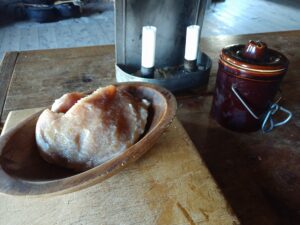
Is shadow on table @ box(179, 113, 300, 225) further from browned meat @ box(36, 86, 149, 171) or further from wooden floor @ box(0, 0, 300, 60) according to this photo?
wooden floor @ box(0, 0, 300, 60)

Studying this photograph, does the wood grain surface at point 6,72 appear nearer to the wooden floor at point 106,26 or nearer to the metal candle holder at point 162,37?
the metal candle holder at point 162,37

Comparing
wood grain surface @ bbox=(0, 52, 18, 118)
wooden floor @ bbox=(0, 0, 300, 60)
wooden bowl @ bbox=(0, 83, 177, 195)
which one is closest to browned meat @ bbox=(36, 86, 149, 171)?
wooden bowl @ bbox=(0, 83, 177, 195)

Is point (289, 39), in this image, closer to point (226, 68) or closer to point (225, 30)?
point (226, 68)

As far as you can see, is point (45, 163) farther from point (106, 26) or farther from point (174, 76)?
point (106, 26)

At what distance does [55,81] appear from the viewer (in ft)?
2.33

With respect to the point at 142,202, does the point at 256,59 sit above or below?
above

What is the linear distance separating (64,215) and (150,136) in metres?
0.15

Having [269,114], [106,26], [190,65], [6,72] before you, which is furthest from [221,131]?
[106,26]

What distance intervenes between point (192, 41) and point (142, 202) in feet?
1.42

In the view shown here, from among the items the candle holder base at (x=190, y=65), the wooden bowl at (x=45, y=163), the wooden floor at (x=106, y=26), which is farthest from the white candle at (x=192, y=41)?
the wooden floor at (x=106, y=26)

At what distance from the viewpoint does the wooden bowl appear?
288 millimetres

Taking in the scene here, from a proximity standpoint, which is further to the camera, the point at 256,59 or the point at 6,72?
the point at 6,72

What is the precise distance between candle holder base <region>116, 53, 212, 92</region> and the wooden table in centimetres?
3

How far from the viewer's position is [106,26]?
267cm
